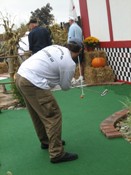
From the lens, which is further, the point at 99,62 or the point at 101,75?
the point at 99,62

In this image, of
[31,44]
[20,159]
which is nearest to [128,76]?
[31,44]

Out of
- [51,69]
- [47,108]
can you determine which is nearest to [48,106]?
[47,108]

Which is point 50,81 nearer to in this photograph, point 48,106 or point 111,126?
point 48,106

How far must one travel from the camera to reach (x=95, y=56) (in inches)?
402

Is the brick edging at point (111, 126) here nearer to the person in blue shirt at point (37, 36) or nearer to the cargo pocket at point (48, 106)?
the cargo pocket at point (48, 106)

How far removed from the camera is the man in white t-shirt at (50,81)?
4168mm

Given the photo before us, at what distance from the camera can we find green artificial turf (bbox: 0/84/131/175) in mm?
4082

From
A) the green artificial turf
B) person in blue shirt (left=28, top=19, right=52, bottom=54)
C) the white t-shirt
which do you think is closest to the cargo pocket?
the white t-shirt

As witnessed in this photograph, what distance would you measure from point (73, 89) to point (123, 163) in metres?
5.28

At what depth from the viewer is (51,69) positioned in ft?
13.8

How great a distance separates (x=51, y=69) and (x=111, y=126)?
58.7 inches

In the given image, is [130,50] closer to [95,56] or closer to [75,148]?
[95,56]

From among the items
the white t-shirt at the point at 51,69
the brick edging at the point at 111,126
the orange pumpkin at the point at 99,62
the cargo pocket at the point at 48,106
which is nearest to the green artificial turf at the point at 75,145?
the brick edging at the point at 111,126

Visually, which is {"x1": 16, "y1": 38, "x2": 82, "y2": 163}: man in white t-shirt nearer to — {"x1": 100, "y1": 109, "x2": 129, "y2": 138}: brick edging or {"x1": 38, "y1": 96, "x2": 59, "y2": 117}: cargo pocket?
{"x1": 38, "y1": 96, "x2": 59, "y2": 117}: cargo pocket
